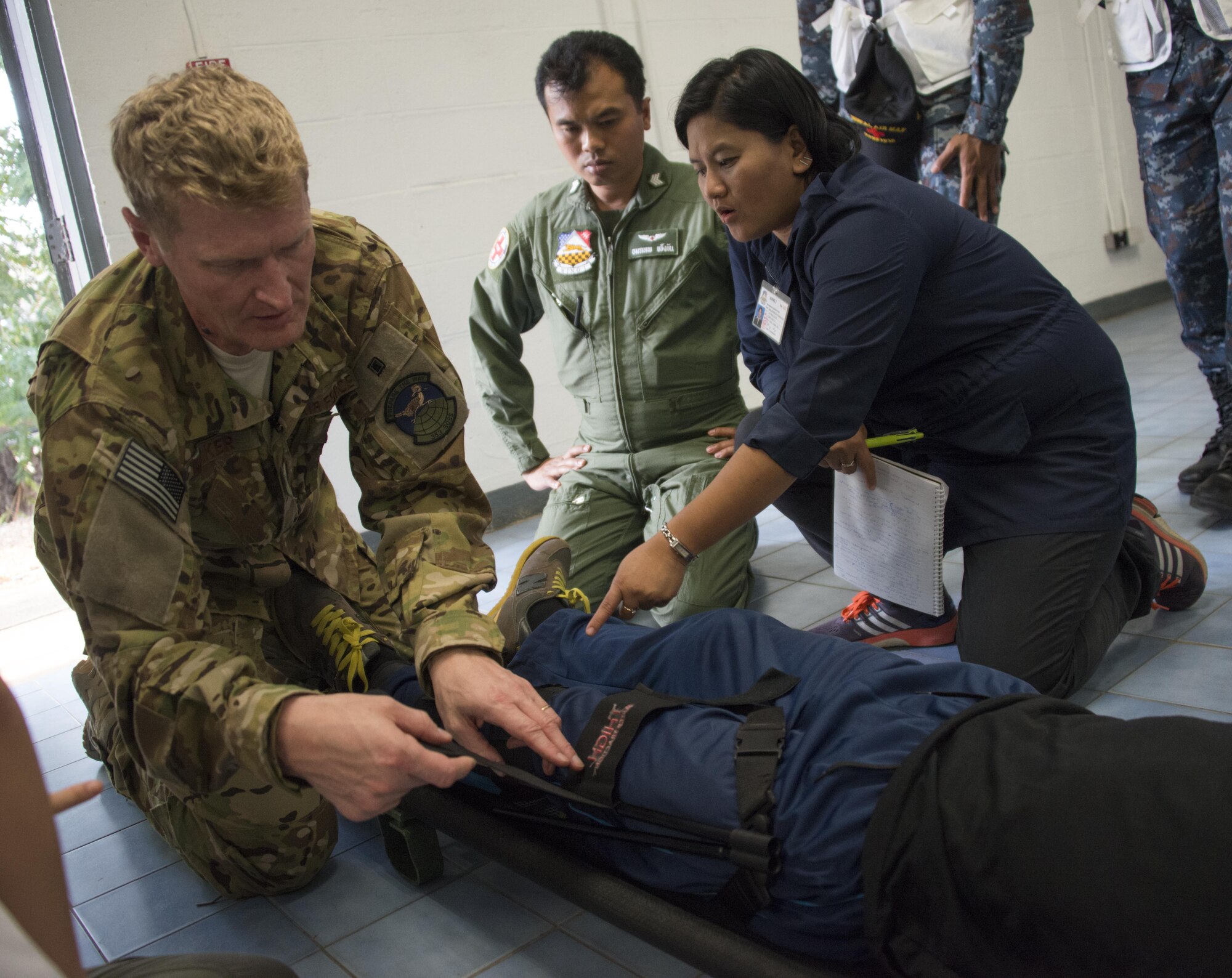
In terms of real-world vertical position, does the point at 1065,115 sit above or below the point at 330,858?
above

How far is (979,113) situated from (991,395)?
97 cm

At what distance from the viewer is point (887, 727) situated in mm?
949

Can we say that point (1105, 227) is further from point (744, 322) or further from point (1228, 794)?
point (1228, 794)

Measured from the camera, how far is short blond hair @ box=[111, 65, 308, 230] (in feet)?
3.32

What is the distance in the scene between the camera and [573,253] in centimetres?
233

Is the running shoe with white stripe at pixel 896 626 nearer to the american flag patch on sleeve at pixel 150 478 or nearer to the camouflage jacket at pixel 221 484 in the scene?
the camouflage jacket at pixel 221 484

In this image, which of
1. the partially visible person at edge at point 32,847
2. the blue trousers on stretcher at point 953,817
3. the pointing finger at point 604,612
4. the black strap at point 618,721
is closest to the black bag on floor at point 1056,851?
the blue trousers on stretcher at point 953,817

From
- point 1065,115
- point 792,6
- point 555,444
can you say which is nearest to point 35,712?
point 555,444

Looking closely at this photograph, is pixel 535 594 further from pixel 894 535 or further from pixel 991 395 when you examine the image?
pixel 991 395

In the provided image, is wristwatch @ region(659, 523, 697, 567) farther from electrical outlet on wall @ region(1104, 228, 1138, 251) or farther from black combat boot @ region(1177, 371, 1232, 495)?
electrical outlet on wall @ region(1104, 228, 1138, 251)

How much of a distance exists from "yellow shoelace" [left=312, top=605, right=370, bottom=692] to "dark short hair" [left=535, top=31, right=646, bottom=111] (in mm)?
1220

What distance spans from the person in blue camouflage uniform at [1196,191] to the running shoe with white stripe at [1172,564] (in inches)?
20.6

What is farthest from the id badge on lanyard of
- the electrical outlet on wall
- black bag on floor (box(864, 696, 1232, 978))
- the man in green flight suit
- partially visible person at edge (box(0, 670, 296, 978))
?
the electrical outlet on wall

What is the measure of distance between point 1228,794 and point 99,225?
293 centimetres
